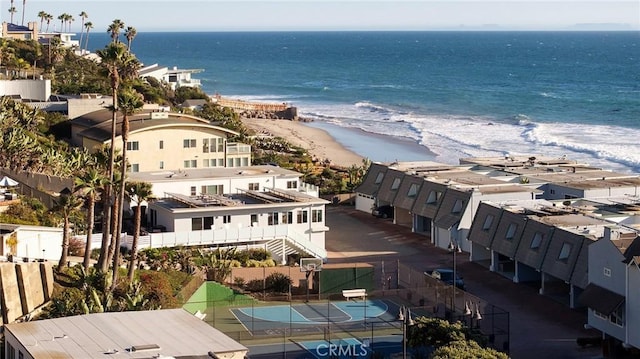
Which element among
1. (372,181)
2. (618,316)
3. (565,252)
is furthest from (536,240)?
(372,181)

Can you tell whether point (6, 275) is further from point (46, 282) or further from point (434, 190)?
point (434, 190)

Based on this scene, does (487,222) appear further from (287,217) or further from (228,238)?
(228,238)

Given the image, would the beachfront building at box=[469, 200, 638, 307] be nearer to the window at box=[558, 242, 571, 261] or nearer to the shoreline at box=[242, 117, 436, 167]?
the window at box=[558, 242, 571, 261]

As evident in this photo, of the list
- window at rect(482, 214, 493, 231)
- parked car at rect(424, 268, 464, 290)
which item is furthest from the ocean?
parked car at rect(424, 268, 464, 290)

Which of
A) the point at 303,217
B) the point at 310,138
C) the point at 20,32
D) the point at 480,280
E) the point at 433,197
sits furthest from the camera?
the point at 20,32

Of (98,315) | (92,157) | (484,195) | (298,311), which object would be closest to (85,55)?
(92,157)
